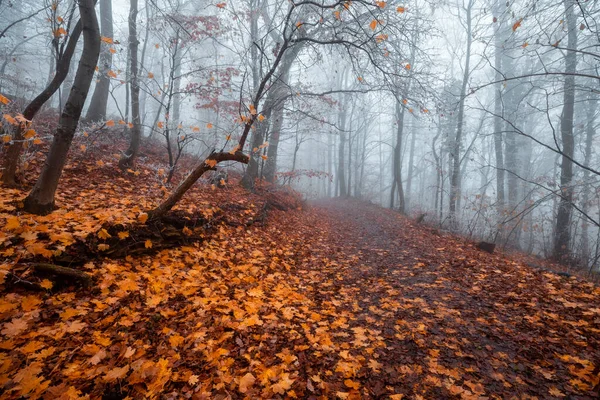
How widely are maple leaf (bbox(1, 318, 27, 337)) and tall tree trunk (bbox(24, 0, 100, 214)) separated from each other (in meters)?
1.72

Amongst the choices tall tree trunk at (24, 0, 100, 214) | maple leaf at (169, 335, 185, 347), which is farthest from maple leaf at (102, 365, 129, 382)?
tall tree trunk at (24, 0, 100, 214)

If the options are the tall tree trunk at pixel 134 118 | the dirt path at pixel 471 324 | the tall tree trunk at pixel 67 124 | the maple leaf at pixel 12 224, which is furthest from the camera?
the tall tree trunk at pixel 134 118

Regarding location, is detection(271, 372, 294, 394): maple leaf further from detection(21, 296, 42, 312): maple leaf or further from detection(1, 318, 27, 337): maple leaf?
detection(21, 296, 42, 312): maple leaf

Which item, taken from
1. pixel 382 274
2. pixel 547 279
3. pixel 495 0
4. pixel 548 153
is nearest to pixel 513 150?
pixel 548 153

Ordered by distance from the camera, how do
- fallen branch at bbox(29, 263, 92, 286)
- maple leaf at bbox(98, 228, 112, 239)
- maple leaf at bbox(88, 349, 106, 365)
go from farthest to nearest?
maple leaf at bbox(98, 228, 112, 239) < fallen branch at bbox(29, 263, 92, 286) < maple leaf at bbox(88, 349, 106, 365)

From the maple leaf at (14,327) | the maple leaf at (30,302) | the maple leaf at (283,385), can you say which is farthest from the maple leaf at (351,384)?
the maple leaf at (30,302)

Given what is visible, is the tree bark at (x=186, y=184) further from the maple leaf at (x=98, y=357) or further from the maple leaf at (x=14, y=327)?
the maple leaf at (x=98, y=357)

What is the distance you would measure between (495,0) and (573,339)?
13.2 m

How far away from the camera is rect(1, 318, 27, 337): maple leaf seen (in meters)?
2.10

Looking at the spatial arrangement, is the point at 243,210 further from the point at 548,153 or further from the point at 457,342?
the point at 548,153

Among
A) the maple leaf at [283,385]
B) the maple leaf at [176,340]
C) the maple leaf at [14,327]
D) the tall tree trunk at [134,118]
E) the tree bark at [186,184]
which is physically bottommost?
the maple leaf at [283,385]

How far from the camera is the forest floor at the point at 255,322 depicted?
2127mm

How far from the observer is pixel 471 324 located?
121 inches

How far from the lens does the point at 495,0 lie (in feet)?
34.0
